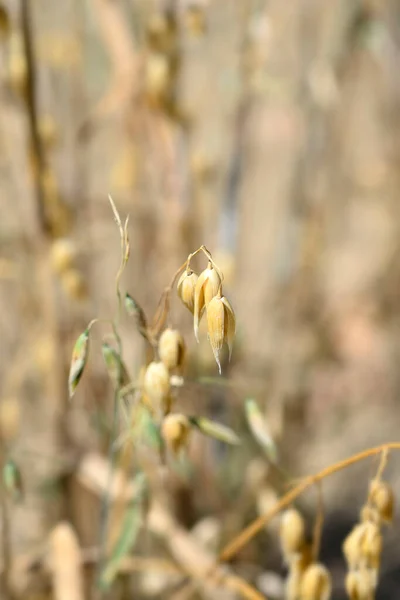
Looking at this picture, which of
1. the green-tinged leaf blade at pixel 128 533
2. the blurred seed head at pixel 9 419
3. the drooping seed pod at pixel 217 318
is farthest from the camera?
the blurred seed head at pixel 9 419

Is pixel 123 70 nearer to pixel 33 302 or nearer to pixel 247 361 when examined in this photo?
pixel 33 302

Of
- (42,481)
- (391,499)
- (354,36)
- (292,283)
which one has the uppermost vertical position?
(354,36)

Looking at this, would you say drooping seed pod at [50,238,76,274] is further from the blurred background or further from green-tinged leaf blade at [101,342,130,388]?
green-tinged leaf blade at [101,342,130,388]

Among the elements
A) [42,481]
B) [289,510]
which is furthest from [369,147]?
[289,510]

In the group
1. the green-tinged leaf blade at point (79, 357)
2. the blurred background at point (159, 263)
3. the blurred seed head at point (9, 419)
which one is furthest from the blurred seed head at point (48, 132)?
the green-tinged leaf blade at point (79, 357)

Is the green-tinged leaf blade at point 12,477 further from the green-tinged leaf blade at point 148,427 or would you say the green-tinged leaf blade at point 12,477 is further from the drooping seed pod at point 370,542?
the drooping seed pod at point 370,542

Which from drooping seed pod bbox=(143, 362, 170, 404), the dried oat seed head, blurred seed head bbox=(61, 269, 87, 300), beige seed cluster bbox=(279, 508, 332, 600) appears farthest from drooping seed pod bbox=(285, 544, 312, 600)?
blurred seed head bbox=(61, 269, 87, 300)
